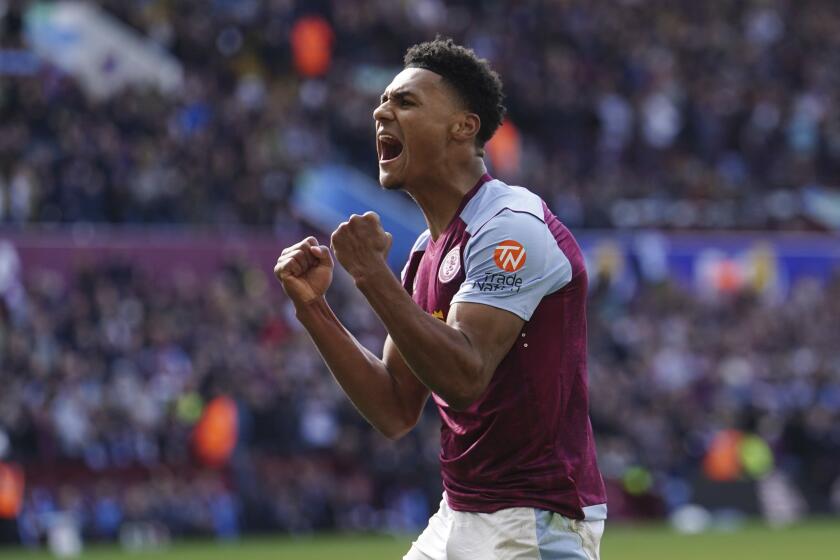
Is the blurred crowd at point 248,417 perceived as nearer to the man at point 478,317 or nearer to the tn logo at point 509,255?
the man at point 478,317

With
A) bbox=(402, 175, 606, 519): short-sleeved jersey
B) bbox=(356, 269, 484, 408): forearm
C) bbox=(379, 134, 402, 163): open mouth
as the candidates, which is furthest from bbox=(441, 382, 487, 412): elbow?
bbox=(379, 134, 402, 163): open mouth

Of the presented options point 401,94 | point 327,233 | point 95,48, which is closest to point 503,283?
point 401,94

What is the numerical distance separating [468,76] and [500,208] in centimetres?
51

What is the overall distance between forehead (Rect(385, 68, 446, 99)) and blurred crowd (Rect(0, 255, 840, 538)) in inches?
506

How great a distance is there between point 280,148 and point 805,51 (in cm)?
1295

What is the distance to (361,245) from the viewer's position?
4336 millimetres

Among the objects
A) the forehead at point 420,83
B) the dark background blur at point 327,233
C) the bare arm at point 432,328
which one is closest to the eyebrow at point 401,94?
the forehead at point 420,83

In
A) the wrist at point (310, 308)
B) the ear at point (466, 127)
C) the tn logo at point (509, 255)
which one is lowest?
the wrist at point (310, 308)

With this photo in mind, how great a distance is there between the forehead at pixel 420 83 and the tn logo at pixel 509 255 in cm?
58

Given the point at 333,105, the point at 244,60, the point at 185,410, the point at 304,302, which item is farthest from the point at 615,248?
the point at 304,302

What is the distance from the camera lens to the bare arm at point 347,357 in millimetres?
4809

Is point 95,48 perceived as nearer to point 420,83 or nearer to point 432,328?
point 420,83

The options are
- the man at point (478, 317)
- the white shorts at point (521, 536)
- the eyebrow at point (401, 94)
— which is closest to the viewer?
the man at point (478, 317)

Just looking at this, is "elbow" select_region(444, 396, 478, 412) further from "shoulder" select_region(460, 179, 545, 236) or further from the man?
"shoulder" select_region(460, 179, 545, 236)
